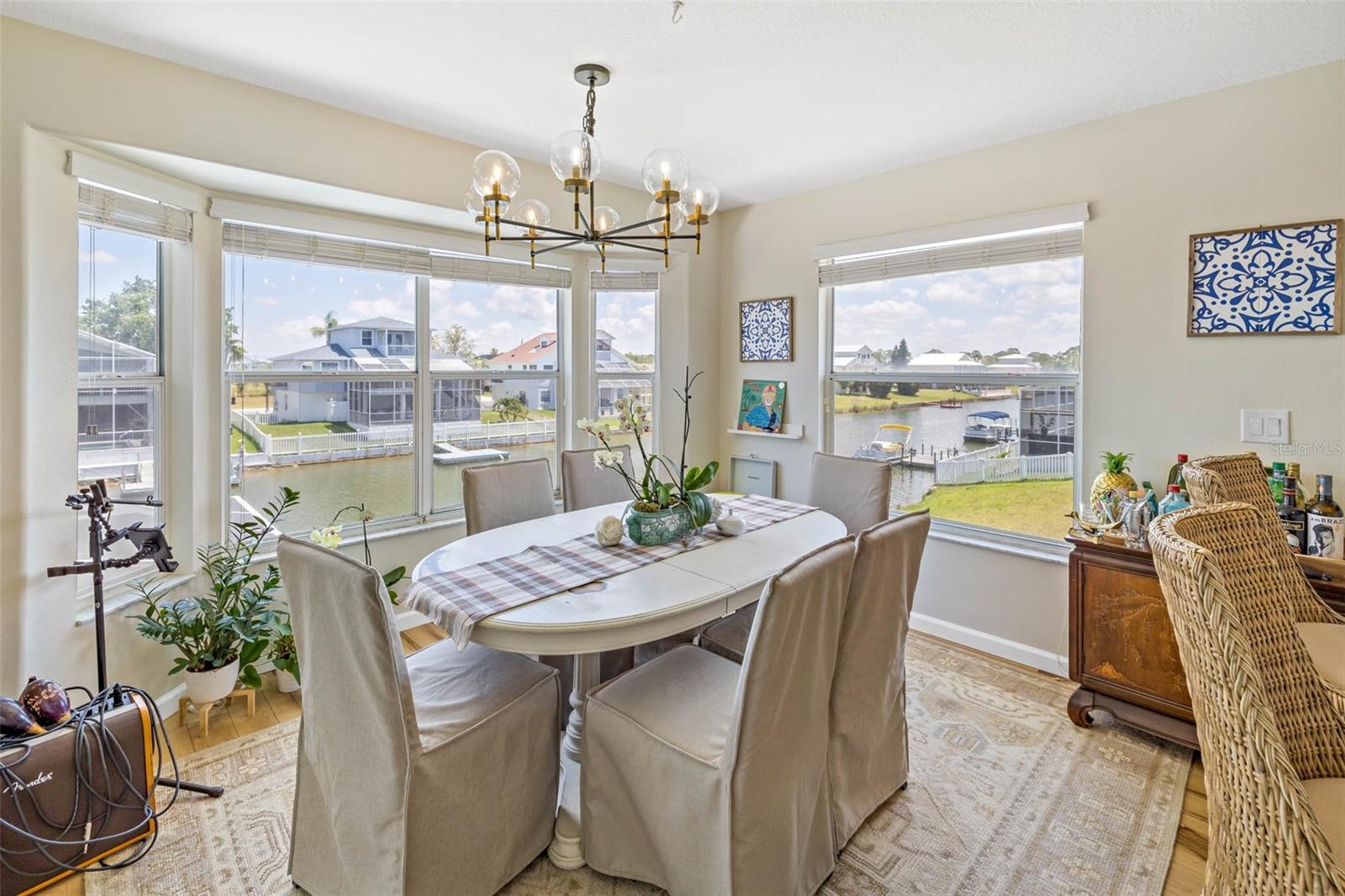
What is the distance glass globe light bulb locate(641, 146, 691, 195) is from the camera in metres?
1.94

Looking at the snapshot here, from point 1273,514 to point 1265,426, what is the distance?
0.71m

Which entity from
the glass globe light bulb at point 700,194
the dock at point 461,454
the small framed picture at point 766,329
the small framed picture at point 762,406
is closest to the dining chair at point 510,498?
the dock at point 461,454

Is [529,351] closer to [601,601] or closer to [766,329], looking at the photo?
[766,329]

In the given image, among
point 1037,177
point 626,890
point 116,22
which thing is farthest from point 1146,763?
point 116,22

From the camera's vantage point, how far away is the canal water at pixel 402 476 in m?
3.10

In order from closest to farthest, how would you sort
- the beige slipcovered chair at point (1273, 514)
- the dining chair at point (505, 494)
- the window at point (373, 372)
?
the beige slipcovered chair at point (1273, 514)
the dining chair at point (505, 494)
the window at point (373, 372)

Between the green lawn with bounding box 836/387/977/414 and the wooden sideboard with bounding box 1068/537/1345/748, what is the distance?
3.56 feet

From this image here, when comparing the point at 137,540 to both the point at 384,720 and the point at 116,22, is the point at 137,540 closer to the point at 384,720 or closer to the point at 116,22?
the point at 384,720

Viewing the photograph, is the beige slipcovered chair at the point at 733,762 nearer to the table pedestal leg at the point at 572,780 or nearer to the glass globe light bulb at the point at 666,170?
the table pedestal leg at the point at 572,780

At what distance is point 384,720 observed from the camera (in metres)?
1.40

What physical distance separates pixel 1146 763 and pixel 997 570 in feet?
3.34

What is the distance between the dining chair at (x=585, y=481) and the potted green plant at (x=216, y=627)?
1.24 meters

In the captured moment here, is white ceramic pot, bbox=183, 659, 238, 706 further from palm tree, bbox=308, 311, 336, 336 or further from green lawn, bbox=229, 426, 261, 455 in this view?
palm tree, bbox=308, 311, 336, 336

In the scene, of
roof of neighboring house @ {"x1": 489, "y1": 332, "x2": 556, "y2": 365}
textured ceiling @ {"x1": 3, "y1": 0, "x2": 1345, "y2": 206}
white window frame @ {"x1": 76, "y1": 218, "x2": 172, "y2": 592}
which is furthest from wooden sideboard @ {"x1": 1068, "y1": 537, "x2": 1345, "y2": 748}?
white window frame @ {"x1": 76, "y1": 218, "x2": 172, "y2": 592}
